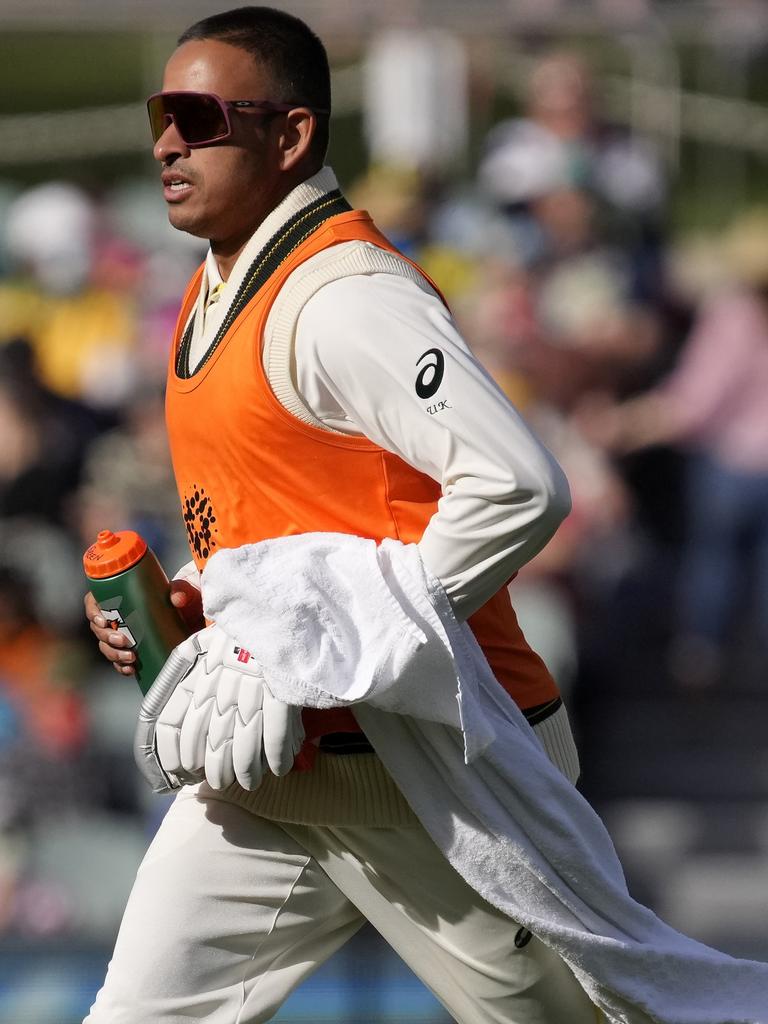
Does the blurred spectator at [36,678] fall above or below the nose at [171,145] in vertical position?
below

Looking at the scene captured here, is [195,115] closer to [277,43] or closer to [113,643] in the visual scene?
[277,43]

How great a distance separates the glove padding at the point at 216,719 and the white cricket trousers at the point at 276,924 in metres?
0.19

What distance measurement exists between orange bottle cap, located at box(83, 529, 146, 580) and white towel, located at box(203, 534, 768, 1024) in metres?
0.26

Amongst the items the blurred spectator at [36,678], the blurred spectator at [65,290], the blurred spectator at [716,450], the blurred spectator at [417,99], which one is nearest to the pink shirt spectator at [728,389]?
the blurred spectator at [716,450]

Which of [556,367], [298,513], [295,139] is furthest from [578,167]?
[298,513]

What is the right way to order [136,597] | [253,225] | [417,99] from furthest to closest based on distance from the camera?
[417,99], [253,225], [136,597]

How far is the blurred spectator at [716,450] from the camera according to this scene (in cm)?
638

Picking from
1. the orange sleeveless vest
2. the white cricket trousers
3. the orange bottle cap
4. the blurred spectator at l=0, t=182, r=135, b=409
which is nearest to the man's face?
the orange sleeveless vest

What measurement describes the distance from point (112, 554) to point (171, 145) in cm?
68

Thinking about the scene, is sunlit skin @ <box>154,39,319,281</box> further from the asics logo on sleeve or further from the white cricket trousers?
the white cricket trousers

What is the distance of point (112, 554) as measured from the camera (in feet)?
9.46

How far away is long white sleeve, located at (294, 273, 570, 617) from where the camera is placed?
259 centimetres

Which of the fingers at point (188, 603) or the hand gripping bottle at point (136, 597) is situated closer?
the hand gripping bottle at point (136, 597)

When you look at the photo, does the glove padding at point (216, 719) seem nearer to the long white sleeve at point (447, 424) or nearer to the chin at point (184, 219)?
the long white sleeve at point (447, 424)
